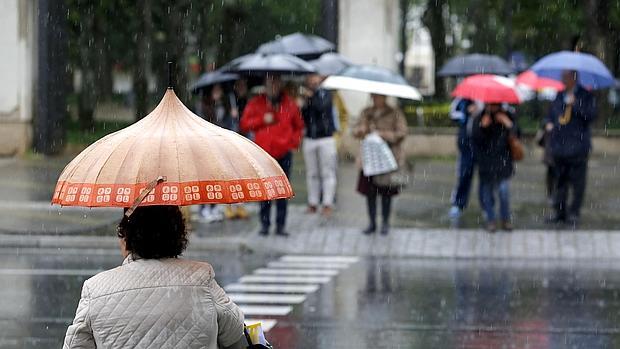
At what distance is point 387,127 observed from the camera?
14.5 m

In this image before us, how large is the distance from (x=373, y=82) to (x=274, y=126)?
1.15m

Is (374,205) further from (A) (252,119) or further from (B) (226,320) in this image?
(B) (226,320)

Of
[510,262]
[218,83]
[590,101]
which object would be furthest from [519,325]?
[218,83]

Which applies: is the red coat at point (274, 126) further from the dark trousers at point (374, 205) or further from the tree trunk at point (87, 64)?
the tree trunk at point (87, 64)

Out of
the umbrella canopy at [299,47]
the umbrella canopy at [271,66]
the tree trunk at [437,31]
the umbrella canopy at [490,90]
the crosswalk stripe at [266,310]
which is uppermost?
the tree trunk at [437,31]

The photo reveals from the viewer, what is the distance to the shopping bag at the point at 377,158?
14.3 metres

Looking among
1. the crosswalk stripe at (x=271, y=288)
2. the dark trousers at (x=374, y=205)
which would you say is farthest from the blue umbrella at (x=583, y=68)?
the crosswalk stripe at (x=271, y=288)

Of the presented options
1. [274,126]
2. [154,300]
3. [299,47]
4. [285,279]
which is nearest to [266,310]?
[285,279]

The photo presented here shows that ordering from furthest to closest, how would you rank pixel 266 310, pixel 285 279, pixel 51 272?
pixel 51 272 → pixel 285 279 → pixel 266 310

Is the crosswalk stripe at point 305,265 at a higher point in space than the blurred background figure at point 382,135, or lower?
lower

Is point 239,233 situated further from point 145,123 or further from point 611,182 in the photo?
point 145,123

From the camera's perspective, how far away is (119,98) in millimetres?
65375

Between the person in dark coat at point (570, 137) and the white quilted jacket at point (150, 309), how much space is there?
11.2 m

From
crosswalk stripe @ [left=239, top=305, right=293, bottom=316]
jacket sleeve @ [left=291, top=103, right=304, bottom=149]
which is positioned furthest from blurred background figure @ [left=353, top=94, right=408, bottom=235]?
crosswalk stripe @ [left=239, top=305, right=293, bottom=316]
